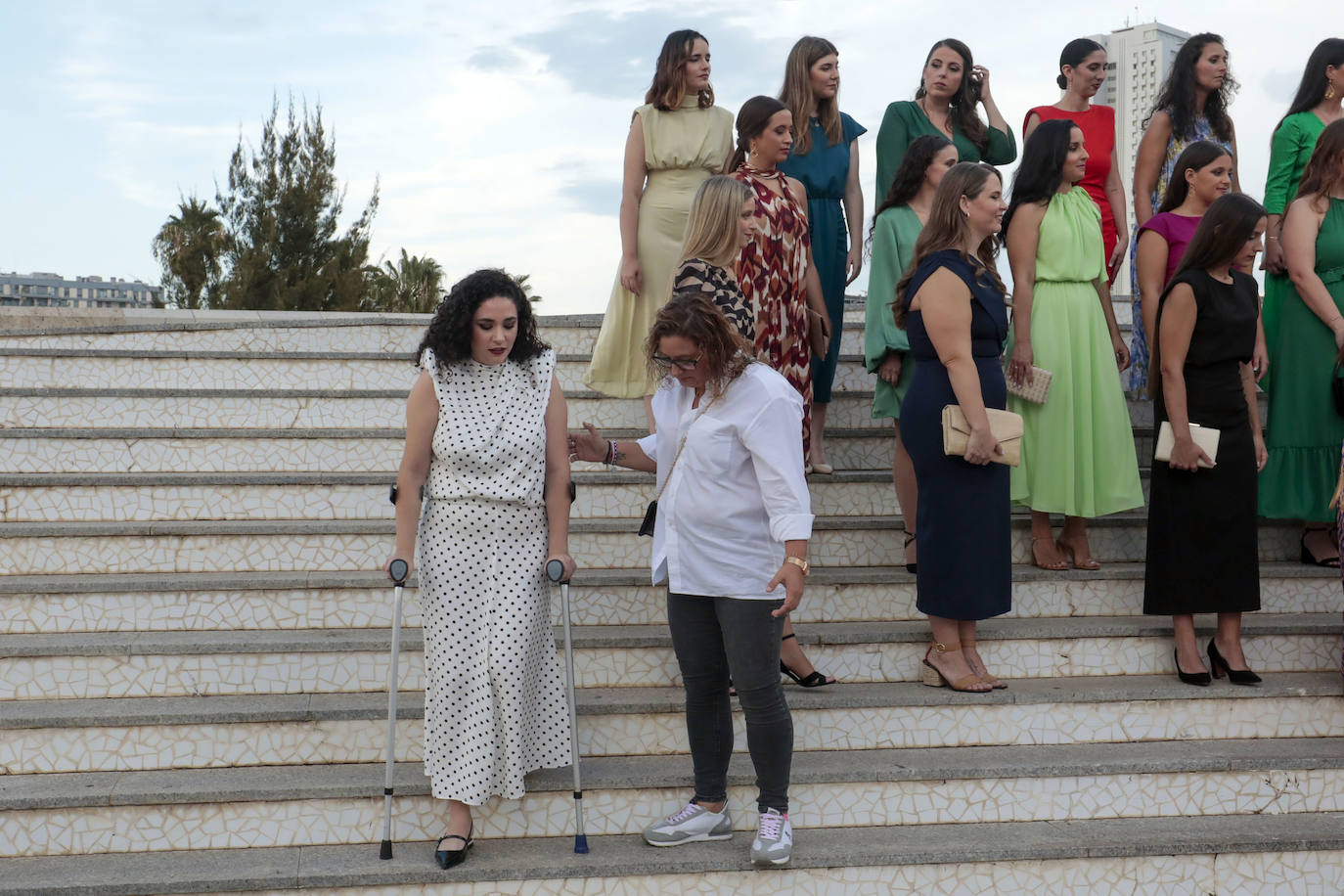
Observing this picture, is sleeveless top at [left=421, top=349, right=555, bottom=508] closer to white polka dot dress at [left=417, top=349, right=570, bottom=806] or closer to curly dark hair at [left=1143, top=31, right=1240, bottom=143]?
→ white polka dot dress at [left=417, top=349, right=570, bottom=806]

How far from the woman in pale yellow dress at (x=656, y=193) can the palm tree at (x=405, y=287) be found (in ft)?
60.6

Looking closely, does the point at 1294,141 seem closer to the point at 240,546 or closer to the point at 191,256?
the point at 240,546

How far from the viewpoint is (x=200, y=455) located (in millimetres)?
5234

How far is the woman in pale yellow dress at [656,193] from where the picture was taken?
503 cm

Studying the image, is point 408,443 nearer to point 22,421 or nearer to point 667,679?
point 667,679

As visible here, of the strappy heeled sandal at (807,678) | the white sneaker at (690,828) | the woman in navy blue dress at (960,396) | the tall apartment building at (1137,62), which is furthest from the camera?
the tall apartment building at (1137,62)

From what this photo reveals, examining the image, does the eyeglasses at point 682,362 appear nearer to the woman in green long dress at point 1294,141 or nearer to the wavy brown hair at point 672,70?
the wavy brown hair at point 672,70

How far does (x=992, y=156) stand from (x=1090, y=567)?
198 cm

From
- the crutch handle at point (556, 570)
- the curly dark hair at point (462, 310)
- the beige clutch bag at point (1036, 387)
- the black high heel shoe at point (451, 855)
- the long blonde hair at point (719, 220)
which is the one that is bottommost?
the black high heel shoe at point (451, 855)

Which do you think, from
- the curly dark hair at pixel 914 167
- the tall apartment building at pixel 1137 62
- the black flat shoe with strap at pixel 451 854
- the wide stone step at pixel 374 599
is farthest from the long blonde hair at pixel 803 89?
the tall apartment building at pixel 1137 62

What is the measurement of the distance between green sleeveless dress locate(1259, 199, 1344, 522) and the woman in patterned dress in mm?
2026

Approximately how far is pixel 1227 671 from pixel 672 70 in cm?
314

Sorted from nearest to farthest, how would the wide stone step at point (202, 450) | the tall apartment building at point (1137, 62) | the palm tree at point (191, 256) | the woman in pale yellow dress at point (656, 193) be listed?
the woman in pale yellow dress at point (656, 193)
the wide stone step at point (202, 450)
the tall apartment building at point (1137, 62)
the palm tree at point (191, 256)

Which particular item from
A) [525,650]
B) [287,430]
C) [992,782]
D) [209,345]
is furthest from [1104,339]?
[209,345]
